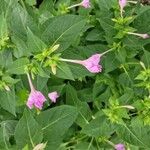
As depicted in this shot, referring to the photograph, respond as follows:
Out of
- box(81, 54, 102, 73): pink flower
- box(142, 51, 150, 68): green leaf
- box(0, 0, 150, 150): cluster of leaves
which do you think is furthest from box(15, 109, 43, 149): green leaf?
box(142, 51, 150, 68): green leaf

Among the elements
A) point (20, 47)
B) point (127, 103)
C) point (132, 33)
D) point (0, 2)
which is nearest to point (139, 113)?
point (127, 103)

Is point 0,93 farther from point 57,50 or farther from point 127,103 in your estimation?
point 127,103

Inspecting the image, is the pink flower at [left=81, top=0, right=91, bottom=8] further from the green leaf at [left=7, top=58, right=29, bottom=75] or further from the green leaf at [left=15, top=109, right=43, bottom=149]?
the green leaf at [left=15, top=109, right=43, bottom=149]

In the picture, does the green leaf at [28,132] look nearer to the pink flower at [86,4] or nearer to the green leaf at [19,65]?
the green leaf at [19,65]

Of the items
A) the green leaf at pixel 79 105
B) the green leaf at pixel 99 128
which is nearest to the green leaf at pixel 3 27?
the green leaf at pixel 79 105

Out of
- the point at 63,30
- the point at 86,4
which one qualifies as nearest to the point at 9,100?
the point at 63,30
